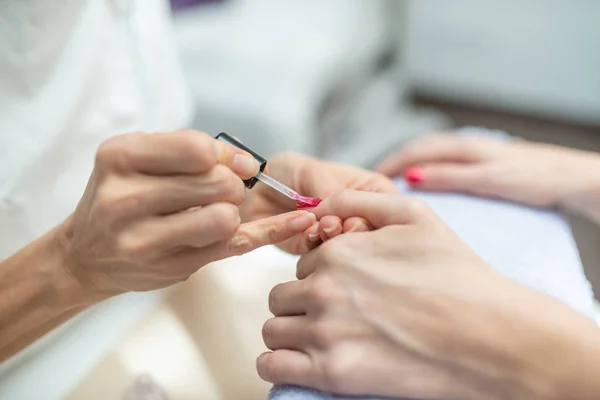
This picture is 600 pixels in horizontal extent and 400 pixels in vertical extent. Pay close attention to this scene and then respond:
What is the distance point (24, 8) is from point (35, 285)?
0.32 m

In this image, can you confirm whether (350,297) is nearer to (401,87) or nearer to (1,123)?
(1,123)

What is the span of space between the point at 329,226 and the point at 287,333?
11 cm

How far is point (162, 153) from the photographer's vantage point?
0.47 meters

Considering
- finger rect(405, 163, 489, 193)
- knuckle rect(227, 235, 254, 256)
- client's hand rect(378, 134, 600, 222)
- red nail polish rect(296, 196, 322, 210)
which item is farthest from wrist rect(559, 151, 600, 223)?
knuckle rect(227, 235, 254, 256)

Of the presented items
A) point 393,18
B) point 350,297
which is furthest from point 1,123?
point 393,18

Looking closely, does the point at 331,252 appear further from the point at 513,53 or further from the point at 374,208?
the point at 513,53

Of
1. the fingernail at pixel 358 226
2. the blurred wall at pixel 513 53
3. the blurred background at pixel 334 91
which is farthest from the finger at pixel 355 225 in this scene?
the blurred wall at pixel 513 53

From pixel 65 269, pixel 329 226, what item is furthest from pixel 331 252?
pixel 65 269

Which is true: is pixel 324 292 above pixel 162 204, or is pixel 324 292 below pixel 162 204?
below

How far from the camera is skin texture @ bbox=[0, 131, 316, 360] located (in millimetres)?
480

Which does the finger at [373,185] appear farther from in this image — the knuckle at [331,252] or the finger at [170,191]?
the finger at [170,191]

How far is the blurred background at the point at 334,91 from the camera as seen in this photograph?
758 millimetres

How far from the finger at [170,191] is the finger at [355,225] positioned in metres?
0.16

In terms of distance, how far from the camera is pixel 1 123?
68 cm
